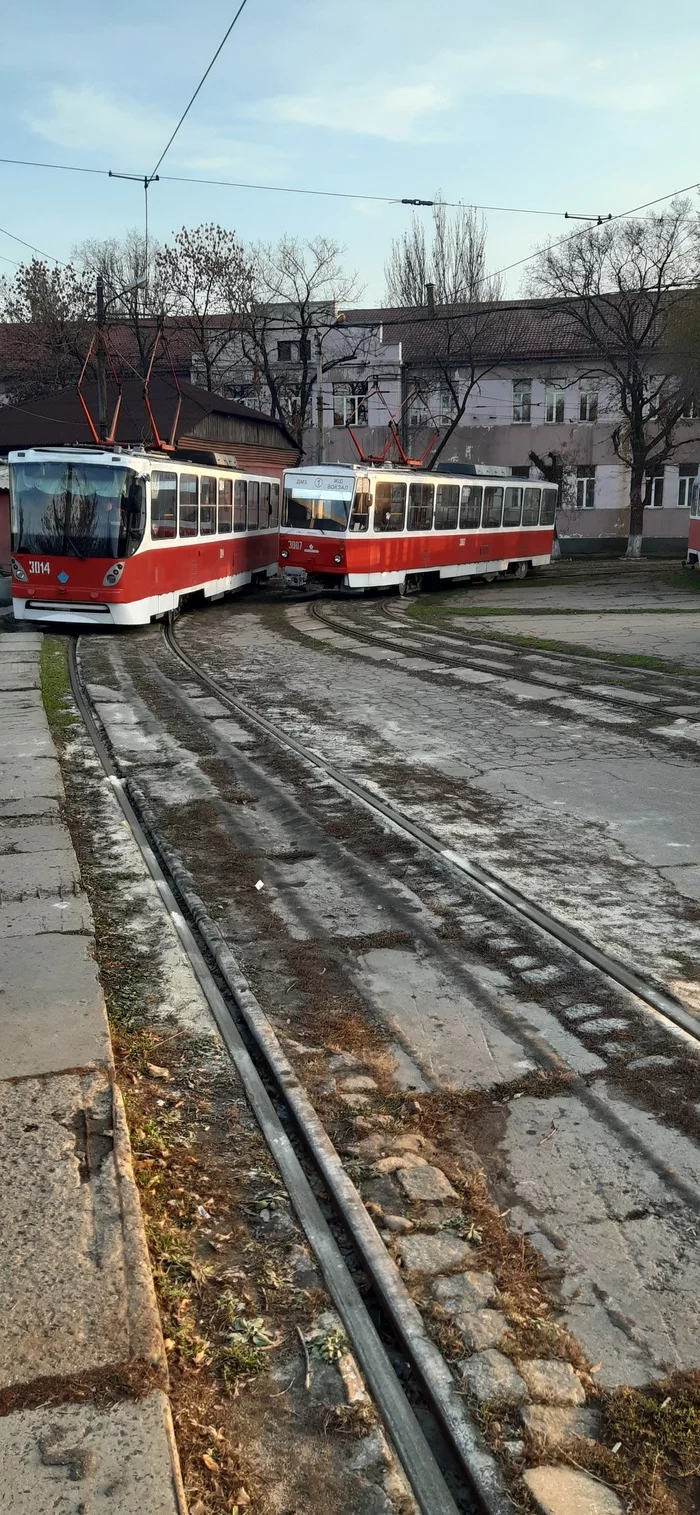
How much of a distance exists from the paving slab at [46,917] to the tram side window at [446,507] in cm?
2398

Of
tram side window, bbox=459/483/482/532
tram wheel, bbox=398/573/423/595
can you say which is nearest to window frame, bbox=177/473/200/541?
tram wheel, bbox=398/573/423/595

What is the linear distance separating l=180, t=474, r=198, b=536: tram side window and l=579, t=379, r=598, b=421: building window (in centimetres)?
3303

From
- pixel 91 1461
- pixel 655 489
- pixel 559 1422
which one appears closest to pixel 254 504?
pixel 559 1422

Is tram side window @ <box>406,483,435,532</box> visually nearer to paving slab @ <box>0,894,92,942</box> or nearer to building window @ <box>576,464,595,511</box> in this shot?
paving slab @ <box>0,894,92,942</box>

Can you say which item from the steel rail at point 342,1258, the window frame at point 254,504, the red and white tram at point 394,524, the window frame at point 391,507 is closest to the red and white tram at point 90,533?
the red and white tram at point 394,524

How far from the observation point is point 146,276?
168ft

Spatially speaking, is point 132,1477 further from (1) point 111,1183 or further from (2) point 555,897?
(2) point 555,897

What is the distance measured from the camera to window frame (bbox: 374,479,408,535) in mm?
25516

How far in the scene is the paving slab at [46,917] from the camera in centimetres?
541

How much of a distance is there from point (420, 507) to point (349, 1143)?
82.2 feet

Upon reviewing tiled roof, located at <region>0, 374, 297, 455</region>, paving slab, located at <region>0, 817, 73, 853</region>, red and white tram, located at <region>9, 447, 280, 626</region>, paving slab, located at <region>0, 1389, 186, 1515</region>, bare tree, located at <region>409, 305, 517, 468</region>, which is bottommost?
paving slab, located at <region>0, 1389, 186, 1515</region>

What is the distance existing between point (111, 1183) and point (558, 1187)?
4.52 ft

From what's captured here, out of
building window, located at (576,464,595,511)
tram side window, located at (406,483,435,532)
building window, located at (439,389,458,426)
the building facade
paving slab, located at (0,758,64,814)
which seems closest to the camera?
→ paving slab, located at (0,758,64,814)

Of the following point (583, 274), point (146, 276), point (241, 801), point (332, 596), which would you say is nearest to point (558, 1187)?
point (241, 801)
